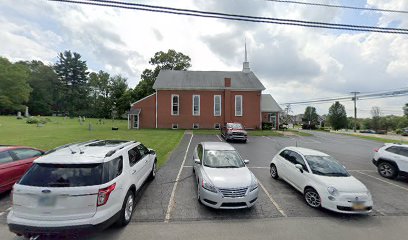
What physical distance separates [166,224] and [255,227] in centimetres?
212

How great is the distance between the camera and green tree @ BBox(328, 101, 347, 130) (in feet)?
204

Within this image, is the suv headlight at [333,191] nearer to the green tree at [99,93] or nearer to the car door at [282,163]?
the car door at [282,163]

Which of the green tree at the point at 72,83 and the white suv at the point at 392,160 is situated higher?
the green tree at the point at 72,83

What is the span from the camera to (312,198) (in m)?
5.87

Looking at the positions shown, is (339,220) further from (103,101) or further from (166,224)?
(103,101)

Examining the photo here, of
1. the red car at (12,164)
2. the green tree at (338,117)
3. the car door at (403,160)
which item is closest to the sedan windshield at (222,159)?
the red car at (12,164)

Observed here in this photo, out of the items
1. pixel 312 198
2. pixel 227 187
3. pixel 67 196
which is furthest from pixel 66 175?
pixel 312 198

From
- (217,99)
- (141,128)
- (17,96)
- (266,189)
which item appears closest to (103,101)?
(17,96)

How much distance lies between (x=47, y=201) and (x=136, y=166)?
226 cm

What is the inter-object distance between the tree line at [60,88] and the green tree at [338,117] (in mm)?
63249

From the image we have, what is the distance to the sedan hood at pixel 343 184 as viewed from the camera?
543cm

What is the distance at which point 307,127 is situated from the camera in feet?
172

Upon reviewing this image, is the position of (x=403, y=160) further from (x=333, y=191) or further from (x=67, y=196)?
(x=67, y=196)

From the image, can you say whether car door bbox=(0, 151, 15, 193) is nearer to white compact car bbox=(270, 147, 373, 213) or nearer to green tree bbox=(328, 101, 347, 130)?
white compact car bbox=(270, 147, 373, 213)
